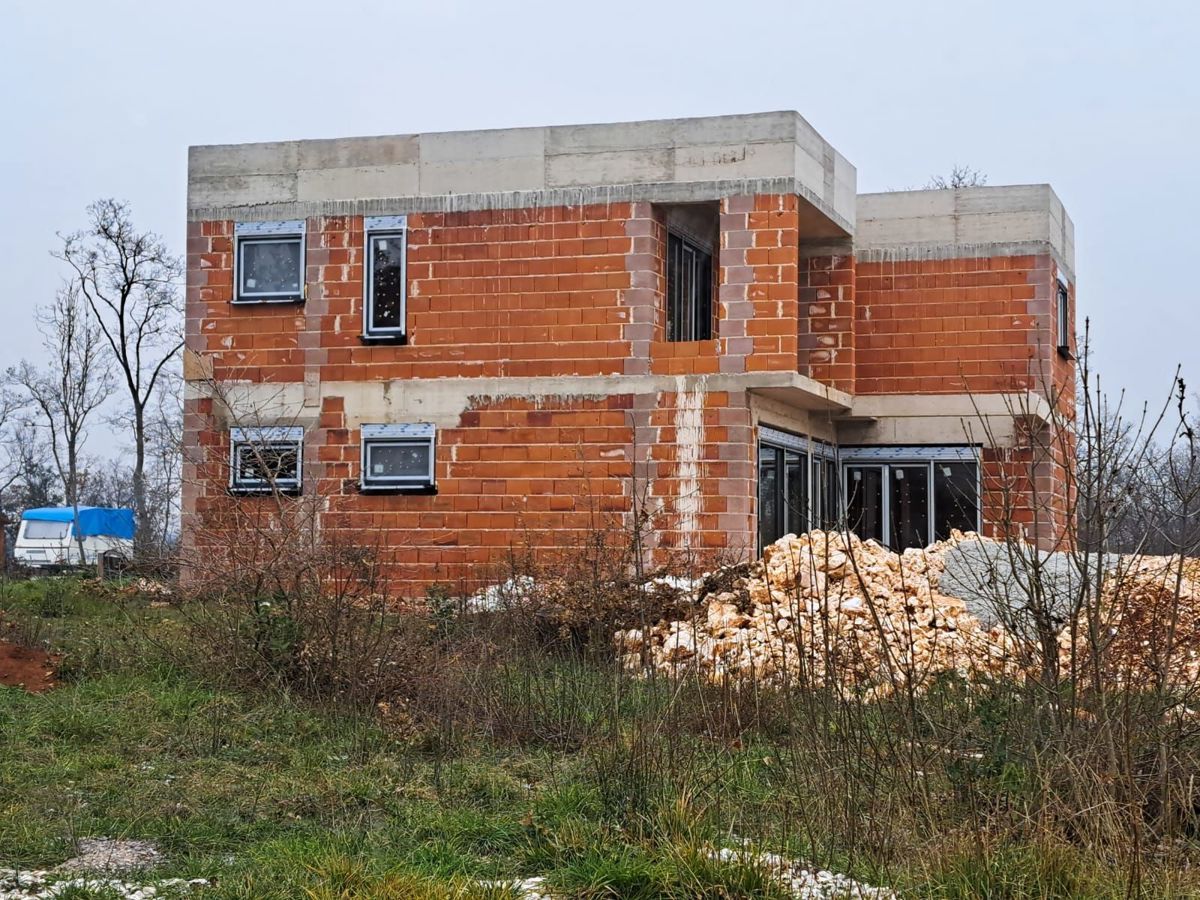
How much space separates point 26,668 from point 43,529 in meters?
35.4

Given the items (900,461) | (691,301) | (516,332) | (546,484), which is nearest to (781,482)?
(691,301)

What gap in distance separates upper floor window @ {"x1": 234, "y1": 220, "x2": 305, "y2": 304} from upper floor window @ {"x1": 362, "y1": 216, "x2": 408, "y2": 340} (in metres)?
0.99

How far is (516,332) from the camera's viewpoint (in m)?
20.1

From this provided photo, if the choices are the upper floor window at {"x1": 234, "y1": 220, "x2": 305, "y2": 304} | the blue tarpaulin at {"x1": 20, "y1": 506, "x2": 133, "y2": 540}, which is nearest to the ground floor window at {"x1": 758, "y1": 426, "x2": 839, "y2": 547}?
the upper floor window at {"x1": 234, "y1": 220, "x2": 305, "y2": 304}

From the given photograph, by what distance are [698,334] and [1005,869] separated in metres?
16.1

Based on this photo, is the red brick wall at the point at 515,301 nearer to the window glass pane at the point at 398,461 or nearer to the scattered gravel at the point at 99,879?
the window glass pane at the point at 398,461

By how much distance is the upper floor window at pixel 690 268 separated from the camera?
2061 cm

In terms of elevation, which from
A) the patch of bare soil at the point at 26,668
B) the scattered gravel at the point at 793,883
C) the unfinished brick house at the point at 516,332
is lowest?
the scattered gravel at the point at 793,883

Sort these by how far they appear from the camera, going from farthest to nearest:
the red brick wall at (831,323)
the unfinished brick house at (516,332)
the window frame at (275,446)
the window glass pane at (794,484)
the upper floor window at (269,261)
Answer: the red brick wall at (831,323)
the window glass pane at (794,484)
the upper floor window at (269,261)
the window frame at (275,446)
the unfinished brick house at (516,332)

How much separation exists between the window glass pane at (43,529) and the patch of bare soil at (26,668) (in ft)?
112

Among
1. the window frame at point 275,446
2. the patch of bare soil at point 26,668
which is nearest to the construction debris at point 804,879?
the patch of bare soil at point 26,668

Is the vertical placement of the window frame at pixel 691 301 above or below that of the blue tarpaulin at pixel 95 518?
above

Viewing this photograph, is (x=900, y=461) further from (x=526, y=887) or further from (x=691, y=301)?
(x=526, y=887)

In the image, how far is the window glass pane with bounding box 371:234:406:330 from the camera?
2062 cm
